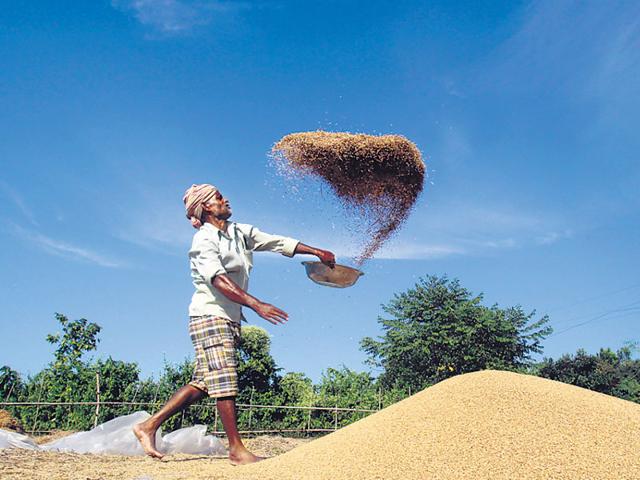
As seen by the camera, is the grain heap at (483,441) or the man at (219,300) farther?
the man at (219,300)

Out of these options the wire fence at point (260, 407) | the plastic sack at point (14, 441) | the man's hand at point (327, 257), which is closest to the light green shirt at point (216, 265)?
the man's hand at point (327, 257)

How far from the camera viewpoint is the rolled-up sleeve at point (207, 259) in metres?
3.03

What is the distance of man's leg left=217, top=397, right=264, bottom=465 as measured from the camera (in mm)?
2941

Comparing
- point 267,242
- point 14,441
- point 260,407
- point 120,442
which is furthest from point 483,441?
point 260,407

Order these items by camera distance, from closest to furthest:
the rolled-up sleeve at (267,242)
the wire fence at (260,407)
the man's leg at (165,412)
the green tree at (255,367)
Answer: the man's leg at (165,412), the rolled-up sleeve at (267,242), the wire fence at (260,407), the green tree at (255,367)

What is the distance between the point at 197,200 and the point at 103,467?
62.5 inches

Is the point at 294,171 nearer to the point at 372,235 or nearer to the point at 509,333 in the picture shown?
the point at 372,235

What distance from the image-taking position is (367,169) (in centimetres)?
475

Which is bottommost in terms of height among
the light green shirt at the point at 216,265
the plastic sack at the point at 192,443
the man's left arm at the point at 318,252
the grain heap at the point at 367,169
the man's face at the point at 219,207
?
the plastic sack at the point at 192,443

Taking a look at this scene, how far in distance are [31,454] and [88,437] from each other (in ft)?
2.82

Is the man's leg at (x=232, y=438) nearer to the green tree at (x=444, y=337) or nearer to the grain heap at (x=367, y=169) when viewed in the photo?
the grain heap at (x=367, y=169)

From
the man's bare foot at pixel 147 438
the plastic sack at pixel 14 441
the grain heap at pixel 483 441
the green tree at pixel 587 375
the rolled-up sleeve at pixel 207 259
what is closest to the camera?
the grain heap at pixel 483 441

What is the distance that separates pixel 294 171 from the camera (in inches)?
185

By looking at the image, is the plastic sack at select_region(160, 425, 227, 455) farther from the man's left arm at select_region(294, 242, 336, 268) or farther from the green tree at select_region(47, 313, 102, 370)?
the green tree at select_region(47, 313, 102, 370)
